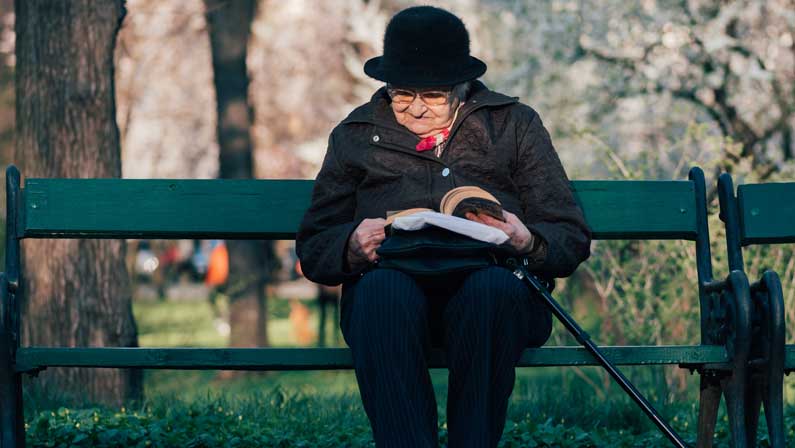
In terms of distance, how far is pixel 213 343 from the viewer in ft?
44.3

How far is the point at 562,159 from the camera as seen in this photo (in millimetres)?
11680

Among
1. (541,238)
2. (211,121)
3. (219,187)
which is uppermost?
(211,121)

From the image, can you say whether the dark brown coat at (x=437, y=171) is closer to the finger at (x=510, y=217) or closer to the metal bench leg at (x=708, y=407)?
the finger at (x=510, y=217)

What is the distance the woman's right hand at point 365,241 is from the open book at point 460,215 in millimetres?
44

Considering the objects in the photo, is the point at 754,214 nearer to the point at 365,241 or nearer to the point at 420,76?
the point at 420,76

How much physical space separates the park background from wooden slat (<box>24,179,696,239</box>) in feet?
2.45

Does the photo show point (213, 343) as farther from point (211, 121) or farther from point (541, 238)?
point (211, 121)

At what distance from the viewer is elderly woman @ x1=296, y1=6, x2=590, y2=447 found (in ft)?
11.5

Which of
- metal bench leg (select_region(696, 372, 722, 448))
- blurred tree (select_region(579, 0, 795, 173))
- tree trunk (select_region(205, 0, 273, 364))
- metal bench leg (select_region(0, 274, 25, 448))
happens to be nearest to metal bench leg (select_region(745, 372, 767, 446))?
metal bench leg (select_region(696, 372, 722, 448))

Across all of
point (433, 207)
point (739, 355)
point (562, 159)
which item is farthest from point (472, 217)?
point (562, 159)

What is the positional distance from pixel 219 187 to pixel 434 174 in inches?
33.9

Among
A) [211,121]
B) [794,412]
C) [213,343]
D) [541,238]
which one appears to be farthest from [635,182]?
[211,121]

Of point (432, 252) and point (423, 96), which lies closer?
point (432, 252)

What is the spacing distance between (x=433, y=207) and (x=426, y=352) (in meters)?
0.58
